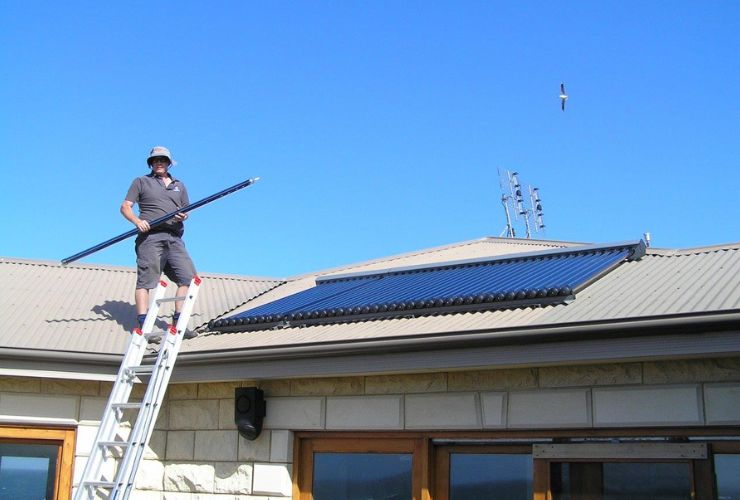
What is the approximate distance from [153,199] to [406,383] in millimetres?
3497

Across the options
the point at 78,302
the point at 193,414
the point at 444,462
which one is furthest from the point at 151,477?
the point at 444,462

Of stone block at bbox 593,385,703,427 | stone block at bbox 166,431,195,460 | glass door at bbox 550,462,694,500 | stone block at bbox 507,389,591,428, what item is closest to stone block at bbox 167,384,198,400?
stone block at bbox 166,431,195,460

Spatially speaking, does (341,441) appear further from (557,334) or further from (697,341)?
(697,341)

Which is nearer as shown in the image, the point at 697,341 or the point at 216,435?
the point at 697,341

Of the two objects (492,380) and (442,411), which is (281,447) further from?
(492,380)

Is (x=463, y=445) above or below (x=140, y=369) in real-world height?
below

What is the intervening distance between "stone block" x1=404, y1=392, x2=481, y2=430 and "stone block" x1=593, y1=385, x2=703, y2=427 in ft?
3.47

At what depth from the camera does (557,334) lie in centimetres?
681

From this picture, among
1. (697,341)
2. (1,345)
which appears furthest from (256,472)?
(697,341)

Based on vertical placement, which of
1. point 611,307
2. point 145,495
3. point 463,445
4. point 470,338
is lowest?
point 145,495

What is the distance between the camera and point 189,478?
29.6ft

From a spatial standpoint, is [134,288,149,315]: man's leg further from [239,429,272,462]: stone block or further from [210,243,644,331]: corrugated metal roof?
[239,429,272,462]: stone block

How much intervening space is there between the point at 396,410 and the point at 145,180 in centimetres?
374

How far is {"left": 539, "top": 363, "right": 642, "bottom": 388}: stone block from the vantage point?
702 centimetres
